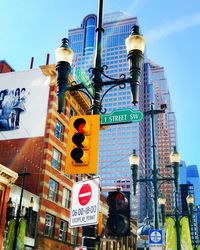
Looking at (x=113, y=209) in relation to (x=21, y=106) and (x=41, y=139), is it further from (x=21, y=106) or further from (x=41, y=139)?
(x=21, y=106)

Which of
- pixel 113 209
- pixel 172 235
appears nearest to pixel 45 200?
pixel 172 235

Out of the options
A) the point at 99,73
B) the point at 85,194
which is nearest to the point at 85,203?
the point at 85,194

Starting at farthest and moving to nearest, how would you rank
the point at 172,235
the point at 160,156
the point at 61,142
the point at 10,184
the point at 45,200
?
the point at 160,156 < the point at 61,142 < the point at 45,200 < the point at 10,184 < the point at 172,235

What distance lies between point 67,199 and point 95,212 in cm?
3496

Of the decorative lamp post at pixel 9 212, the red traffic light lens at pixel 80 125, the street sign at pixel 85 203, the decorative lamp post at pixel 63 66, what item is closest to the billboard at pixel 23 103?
the decorative lamp post at pixel 9 212

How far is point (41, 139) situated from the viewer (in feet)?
124

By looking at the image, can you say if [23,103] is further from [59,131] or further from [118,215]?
[118,215]

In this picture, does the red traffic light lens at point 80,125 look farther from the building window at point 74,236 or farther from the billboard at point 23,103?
the building window at point 74,236

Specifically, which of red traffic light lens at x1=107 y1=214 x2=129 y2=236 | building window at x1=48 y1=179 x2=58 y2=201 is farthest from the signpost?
building window at x1=48 y1=179 x2=58 y2=201

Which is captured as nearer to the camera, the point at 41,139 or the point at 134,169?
the point at 134,169

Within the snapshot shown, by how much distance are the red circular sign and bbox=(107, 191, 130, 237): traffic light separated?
29.0 inches

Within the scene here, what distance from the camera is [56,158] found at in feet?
129

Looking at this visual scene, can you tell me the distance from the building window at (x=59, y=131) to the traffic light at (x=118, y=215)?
32553 mm

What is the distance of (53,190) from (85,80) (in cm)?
2944
